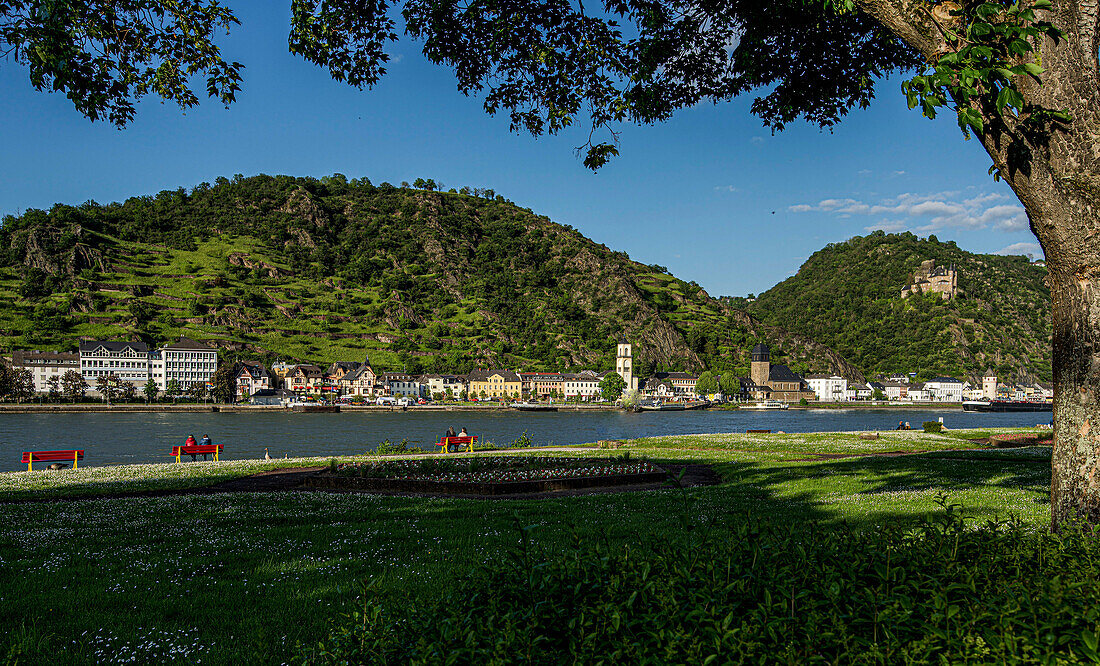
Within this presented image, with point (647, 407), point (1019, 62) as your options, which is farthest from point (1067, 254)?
point (647, 407)

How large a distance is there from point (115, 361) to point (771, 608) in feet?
558

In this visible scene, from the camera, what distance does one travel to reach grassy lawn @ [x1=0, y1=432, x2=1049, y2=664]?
509cm

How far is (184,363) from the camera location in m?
148

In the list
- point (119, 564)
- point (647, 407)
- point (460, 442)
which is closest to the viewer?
point (119, 564)

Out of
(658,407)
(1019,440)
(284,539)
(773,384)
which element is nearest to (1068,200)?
(284,539)

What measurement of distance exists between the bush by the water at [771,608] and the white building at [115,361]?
539 ft

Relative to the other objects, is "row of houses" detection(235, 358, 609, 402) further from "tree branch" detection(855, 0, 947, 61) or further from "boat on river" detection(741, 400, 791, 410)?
"tree branch" detection(855, 0, 947, 61)

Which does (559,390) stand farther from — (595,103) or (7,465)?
(595,103)

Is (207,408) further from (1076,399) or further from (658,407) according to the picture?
(1076,399)

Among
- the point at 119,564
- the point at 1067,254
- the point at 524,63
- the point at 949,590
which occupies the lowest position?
the point at 119,564

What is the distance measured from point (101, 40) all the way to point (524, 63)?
549 centimetres

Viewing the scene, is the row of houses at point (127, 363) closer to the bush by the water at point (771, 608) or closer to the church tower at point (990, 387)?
the bush by the water at point (771, 608)

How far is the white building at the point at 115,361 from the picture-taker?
136625 mm

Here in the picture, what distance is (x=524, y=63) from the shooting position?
30.7 ft
